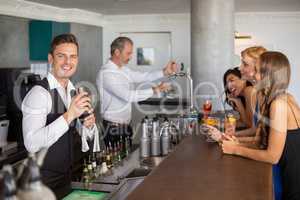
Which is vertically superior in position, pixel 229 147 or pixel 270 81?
pixel 270 81

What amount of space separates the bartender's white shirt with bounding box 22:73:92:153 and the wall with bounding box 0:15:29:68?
3.52 metres

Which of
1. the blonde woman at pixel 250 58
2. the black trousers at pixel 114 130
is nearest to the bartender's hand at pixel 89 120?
the blonde woman at pixel 250 58

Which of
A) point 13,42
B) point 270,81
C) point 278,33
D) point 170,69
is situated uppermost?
point 278,33

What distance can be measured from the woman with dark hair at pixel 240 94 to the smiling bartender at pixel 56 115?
4.02ft

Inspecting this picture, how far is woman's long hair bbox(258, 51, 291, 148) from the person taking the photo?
185 centimetres

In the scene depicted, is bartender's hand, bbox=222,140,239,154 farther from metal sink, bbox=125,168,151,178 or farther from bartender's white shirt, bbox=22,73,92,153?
bartender's white shirt, bbox=22,73,92,153

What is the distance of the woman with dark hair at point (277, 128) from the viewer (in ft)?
5.72

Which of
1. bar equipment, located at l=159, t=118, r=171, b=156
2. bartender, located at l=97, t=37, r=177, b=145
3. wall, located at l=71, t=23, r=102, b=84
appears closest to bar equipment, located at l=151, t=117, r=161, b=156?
bar equipment, located at l=159, t=118, r=171, b=156

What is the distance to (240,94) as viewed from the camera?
2967 mm

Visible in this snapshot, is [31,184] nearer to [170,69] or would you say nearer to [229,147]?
[229,147]

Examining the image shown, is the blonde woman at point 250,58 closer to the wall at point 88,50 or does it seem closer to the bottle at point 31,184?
the bottle at point 31,184

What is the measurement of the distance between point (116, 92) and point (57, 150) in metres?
1.83

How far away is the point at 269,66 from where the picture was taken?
1.89 meters

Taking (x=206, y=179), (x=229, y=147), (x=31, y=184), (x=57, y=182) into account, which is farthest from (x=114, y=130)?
(x=31, y=184)
